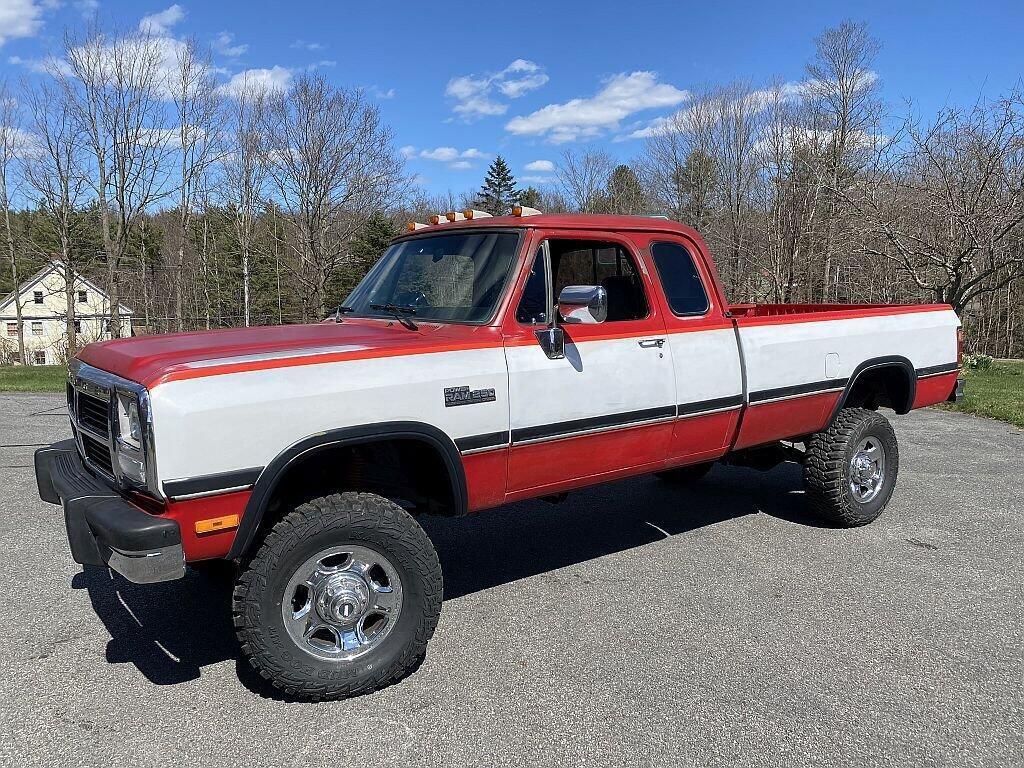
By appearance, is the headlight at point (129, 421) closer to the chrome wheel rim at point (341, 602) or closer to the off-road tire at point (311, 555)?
the off-road tire at point (311, 555)

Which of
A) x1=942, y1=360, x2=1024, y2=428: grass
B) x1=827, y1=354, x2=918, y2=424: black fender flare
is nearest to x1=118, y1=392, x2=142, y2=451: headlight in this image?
x1=827, y1=354, x2=918, y2=424: black fender flare

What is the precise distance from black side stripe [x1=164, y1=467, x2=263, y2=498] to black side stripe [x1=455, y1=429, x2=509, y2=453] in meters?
0.95

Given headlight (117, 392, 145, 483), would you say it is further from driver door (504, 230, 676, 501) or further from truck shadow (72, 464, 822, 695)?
driver door (504, 230, 676, 501)

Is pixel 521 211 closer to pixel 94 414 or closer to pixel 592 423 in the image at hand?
pixel 592 423

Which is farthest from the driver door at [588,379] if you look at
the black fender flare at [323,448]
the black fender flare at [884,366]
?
the black fender flare at [884,366]

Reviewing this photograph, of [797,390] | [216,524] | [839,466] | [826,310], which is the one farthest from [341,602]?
[826,310]

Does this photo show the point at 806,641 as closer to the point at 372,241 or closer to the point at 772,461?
the point at 772,461

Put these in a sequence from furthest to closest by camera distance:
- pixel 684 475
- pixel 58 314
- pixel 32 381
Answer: pixel 58 314 < pixel 32 381 < pixel 684 475

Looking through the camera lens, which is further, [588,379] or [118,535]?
[588,379]

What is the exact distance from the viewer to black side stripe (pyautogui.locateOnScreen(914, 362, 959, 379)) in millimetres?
5902

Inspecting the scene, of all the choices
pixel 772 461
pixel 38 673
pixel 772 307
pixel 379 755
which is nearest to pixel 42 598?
pixel 38 673

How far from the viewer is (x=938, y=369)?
603 cm

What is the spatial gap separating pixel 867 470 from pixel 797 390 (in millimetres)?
1159

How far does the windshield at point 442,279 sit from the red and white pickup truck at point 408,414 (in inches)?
0.6
